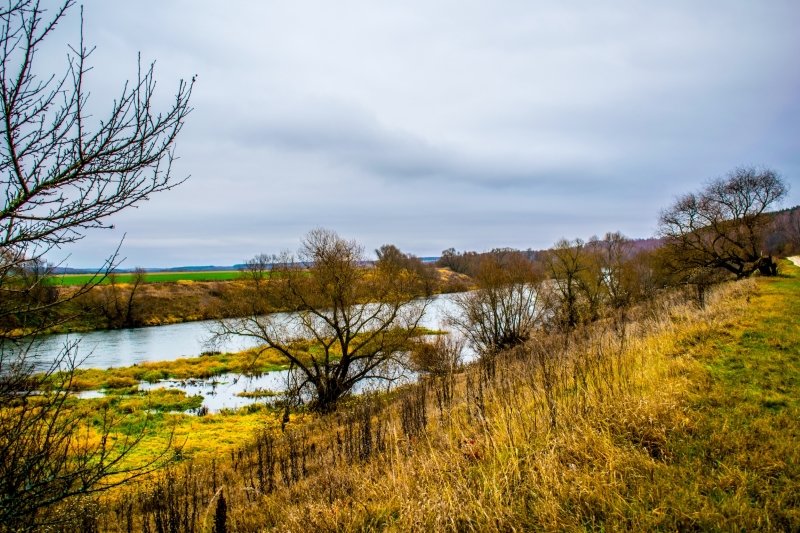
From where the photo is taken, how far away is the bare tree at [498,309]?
3097 cm

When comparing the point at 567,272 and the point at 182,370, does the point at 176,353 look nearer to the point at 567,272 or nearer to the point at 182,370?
the point at 182,370

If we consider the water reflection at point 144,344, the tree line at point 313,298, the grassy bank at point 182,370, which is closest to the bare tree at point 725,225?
the tree line at point 313,298

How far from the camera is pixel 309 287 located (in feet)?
69.6

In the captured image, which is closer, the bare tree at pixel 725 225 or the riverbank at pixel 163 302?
the bare tree at pixel 725 225

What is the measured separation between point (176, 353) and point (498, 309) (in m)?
28.9

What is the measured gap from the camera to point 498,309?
32.2 m

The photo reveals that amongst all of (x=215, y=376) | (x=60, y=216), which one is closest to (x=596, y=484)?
(x=60, y=216)

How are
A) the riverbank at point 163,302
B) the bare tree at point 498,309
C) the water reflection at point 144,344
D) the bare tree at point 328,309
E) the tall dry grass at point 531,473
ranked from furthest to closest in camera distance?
the riverbank at point 163,302 < the water reflection at point 144,344 < the bare tree at point 498,309 < the bare tree at point 328,309 < the tall dry grass at point 531,473

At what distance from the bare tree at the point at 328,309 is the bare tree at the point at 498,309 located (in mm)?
9385

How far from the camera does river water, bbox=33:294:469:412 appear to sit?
24516 mm

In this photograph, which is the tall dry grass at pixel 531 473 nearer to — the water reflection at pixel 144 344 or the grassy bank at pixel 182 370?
the grassy bank at pixel 182 370

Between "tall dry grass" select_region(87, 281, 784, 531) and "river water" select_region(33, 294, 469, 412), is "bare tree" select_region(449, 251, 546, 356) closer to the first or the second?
"river water" select_region(33, 294, 469, 412)

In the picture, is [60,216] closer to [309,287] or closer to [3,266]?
[3,266]

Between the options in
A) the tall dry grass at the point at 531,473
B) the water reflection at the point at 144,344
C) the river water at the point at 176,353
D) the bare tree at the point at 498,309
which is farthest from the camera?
the water reflection at the point at 144,344
